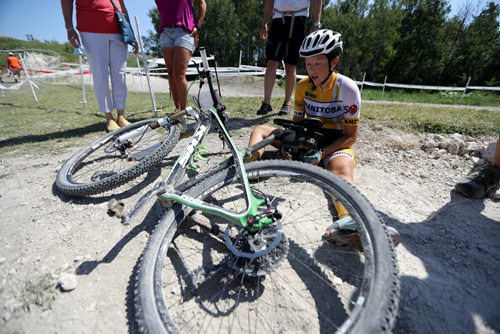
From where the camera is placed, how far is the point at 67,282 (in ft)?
5.86

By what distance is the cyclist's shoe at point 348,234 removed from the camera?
5.79 feet

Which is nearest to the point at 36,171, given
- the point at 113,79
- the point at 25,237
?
the point at 25,237

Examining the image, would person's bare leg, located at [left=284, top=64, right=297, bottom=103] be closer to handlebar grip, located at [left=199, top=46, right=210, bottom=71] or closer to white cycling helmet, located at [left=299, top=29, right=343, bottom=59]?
white cycling helmet, located at [left=299, top=29, right=343, bottom=59]

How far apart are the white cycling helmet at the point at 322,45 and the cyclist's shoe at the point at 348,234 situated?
1572mm

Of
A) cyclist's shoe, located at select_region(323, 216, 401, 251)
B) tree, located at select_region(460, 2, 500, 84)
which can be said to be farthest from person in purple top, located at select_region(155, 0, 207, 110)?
tree, located at select_region(460, 2, 500, 84)

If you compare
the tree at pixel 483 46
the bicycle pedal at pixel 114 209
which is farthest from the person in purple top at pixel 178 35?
the tree at pixel 483 46

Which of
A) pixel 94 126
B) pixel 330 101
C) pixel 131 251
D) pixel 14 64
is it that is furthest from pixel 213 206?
pixel 14 64

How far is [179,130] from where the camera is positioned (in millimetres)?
2963

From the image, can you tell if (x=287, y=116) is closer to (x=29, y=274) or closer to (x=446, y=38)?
(x=29, y=274)

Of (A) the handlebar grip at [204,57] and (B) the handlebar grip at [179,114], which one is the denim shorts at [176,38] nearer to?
(B) the handlebar grip at [179,114]

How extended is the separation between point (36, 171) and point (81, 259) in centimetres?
206

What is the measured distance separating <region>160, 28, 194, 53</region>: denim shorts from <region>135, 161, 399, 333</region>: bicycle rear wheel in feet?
9.69

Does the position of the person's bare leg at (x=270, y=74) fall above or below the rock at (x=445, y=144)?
above

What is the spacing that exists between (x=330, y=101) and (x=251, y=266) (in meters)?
1.84
